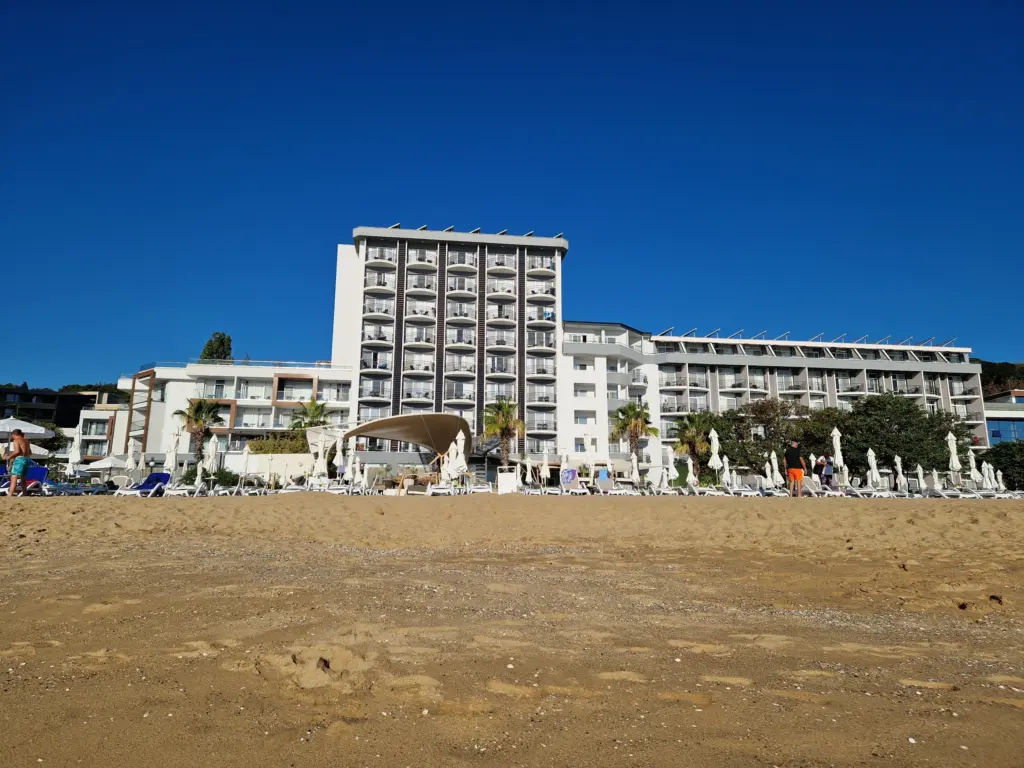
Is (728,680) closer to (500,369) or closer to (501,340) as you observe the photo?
(500,369)

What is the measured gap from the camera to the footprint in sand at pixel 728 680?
11.7 ft

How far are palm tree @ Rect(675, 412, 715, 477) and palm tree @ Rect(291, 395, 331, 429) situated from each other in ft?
89.5

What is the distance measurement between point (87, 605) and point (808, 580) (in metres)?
6.81

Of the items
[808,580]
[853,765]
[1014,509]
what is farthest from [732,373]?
[853,765]

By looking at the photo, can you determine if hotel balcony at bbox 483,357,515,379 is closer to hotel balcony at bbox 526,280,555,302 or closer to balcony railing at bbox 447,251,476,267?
hotel balcony at bbox 526,280,555,302

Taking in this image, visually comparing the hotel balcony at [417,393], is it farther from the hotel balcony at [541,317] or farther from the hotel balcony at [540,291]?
Result: the hotel balcony at [540,291]

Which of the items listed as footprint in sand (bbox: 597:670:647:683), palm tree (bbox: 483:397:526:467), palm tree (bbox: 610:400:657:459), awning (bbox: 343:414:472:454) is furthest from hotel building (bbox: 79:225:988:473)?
footprint in sand (bbox: 597:670:647:683)

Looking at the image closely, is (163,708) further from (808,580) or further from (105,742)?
(808,580)

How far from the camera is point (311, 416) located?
49.5 m

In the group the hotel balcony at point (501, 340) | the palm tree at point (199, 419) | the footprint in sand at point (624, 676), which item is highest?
the hotel balcony at point (501, 340)

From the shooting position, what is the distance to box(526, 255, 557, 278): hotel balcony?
60906 millimetres

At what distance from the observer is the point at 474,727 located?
9.84 feet

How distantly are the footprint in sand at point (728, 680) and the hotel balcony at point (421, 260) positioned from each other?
5841 cm

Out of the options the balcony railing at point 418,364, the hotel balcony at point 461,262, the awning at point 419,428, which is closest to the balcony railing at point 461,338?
the balcony railing at point 418,364
